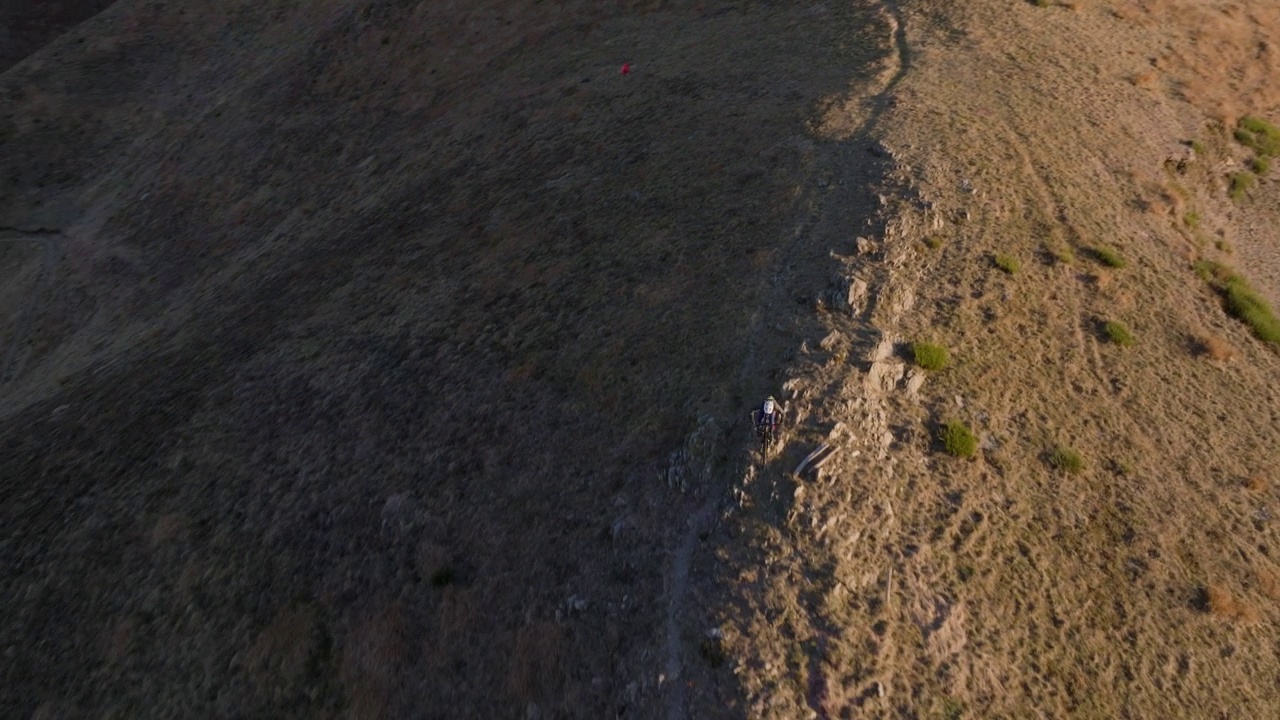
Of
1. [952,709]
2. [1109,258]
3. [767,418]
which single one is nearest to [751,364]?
[767,418]

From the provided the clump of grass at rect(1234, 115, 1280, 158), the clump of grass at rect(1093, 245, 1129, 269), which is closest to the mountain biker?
the clump of grass at rect(1093, 245, 1129, 269)

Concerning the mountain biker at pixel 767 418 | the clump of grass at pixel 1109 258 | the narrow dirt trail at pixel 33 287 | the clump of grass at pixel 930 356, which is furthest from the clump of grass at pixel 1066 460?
the narrow dirt trail at pixel 33 287

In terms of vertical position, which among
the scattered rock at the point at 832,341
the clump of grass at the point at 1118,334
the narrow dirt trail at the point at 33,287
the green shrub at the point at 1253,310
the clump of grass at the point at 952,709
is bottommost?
the narrow dirt trail at the point at 33,287

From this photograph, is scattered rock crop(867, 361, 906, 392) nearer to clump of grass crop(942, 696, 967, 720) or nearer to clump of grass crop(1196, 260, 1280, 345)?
clump of grass crop(942, 696, 967, 720)

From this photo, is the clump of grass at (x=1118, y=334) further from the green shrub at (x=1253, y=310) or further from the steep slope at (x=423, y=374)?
the steep slope at (x=423, y=374)

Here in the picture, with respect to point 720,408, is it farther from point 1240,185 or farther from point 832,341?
point 1240,185
